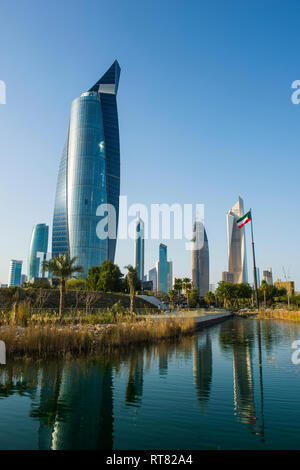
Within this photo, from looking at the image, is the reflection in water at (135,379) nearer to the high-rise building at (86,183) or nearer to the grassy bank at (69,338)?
the grassy bank at (69,338)

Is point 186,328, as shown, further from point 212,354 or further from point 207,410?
point 207,410

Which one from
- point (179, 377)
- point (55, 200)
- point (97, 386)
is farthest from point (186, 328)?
point (55, 200)

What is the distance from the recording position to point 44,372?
40.4 ft

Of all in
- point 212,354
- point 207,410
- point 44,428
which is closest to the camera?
point 44,428

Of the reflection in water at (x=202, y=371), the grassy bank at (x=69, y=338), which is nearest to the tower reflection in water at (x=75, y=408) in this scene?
the grassy bank at (x=69, y=338)

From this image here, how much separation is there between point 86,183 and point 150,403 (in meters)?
138

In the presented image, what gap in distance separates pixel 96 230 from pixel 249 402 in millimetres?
135897

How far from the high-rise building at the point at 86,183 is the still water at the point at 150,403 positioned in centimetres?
12345

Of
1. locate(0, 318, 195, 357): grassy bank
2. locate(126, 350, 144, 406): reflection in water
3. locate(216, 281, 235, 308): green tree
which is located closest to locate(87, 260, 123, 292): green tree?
locate(216, 281, 235, 308): green tree

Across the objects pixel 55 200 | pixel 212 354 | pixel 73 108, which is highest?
pixel 73 108

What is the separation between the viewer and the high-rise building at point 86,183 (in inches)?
5556

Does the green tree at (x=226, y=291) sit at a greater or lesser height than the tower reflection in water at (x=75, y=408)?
greater

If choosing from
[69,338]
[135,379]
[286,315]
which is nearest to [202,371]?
[135,379]

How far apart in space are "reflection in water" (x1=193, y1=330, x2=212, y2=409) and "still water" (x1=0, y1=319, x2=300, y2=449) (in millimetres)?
39
